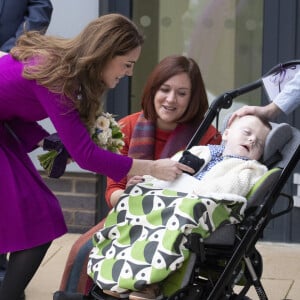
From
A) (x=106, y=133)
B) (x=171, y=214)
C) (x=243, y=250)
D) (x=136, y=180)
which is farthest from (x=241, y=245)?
(x=106, y=133)

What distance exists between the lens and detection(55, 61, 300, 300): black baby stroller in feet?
14.0

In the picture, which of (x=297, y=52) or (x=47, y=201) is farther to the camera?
(x=297, y=52)

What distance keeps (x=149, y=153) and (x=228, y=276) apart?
37.5 inches

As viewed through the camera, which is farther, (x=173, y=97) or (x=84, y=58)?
(x=173, y=97)

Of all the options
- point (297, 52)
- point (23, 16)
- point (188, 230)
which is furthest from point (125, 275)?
point (297, 52)

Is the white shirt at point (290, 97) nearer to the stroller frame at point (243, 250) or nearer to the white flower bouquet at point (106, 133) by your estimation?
the stroller frame at point (243, 250)

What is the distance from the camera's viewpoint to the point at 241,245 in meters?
4.28

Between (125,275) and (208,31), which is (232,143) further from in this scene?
(208,31)

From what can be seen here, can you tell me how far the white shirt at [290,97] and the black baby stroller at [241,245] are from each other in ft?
0.40

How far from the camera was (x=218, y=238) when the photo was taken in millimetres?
4293

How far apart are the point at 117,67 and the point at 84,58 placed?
174 mm

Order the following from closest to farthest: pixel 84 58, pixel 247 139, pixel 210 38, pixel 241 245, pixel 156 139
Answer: pixel 84 58 → pixel 241 245 → pixel 247 139 → pixel 156 139 → pixel 210 38

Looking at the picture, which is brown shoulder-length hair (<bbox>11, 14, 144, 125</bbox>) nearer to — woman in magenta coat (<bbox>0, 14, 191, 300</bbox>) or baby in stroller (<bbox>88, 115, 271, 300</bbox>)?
woman in magenta coat (<bbox>0, 14, 191, 300</bbox>)

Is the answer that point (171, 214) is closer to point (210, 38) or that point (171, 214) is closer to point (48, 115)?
point (48, 115)
